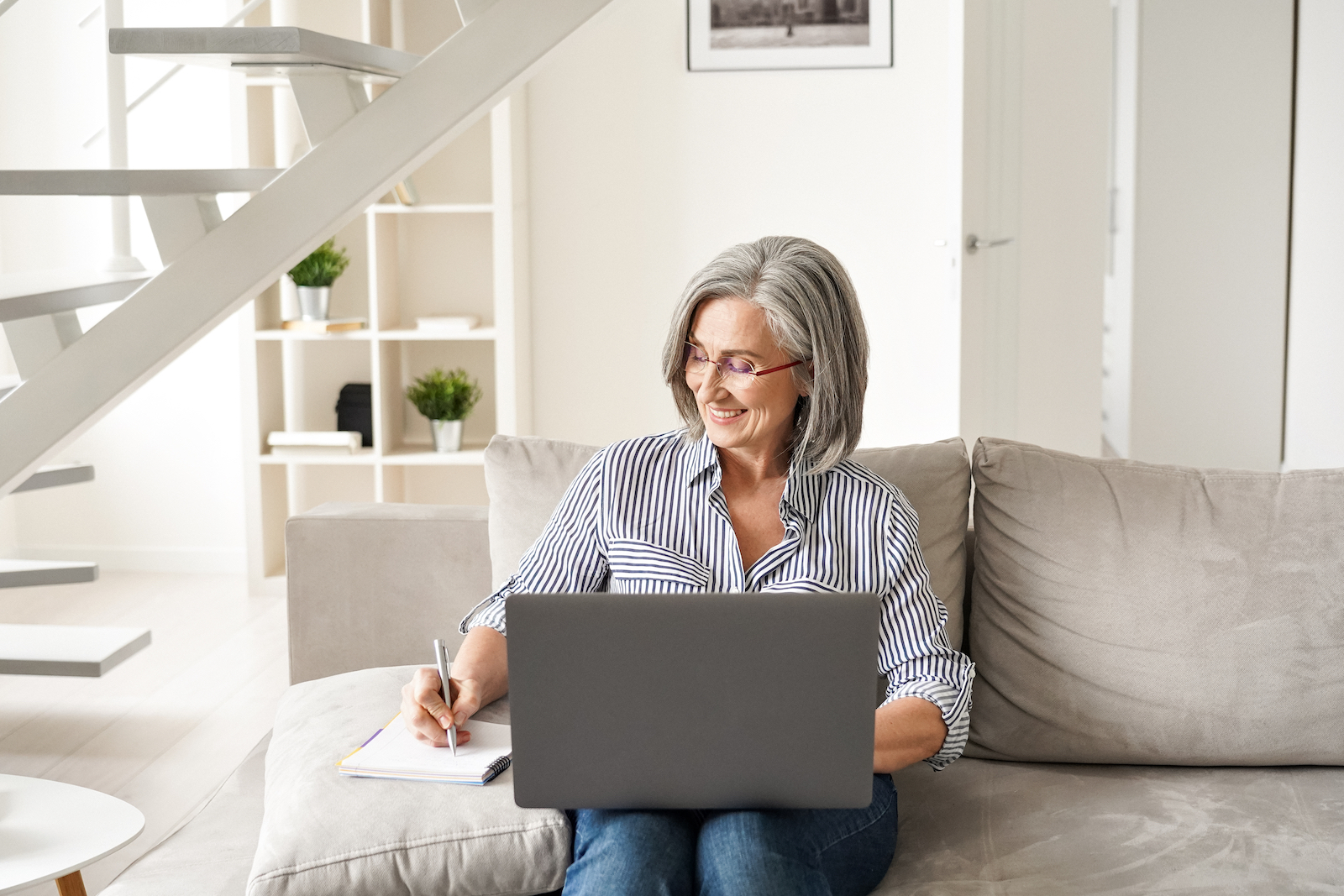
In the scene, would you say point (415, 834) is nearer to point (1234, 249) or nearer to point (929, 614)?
point (929, 614)

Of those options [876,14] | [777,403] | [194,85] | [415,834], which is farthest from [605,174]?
[415,834]

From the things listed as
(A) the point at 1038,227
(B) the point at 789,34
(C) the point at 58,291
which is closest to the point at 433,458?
(B) the point at 789,34

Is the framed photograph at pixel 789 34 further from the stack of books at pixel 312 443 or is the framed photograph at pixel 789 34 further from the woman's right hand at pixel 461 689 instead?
the woman's right hand at pixel 461 689

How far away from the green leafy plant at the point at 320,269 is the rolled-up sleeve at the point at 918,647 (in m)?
2.68

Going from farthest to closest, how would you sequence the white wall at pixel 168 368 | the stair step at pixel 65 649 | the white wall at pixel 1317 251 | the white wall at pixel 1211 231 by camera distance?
the white wall at pixel 1211 231
the white wall at pixel 1317 251
the white wall at pixel 168 368
the stair step at pixel 65 649

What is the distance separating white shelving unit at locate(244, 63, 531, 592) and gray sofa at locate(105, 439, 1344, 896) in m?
2.09

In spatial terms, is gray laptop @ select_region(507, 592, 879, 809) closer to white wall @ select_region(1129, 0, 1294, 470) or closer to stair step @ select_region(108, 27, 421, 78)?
stair step @ select_region(108, 27, 421, 78)

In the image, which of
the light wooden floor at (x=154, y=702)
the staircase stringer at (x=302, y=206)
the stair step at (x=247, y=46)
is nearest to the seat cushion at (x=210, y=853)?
the staircase stringer at (x=302, y=206)

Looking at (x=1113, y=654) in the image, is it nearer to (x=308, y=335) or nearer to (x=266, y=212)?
(x=266, y=212)

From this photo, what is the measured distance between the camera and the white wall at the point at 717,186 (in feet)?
12.9

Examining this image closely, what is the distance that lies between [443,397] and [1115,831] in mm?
2716

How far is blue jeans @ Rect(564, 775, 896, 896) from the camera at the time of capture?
1.25 meters

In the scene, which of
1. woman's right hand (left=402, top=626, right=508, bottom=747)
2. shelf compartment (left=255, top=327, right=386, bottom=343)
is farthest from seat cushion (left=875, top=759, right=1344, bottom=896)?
shelf compartment (left=255, top=327, right=386, bottom=343)

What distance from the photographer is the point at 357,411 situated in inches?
158
